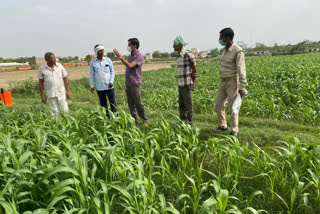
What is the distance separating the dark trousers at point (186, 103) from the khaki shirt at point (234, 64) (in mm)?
707

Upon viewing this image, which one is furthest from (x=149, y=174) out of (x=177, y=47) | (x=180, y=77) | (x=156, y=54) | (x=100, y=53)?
(x=156, y=54)

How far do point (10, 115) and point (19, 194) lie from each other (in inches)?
133

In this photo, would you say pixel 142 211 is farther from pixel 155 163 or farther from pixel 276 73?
pixel 276 73

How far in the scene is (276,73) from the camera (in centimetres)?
980

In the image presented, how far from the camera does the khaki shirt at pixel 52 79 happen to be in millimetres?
4605

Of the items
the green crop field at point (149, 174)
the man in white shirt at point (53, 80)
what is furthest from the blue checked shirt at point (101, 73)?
the green crop field at point (149, 174)

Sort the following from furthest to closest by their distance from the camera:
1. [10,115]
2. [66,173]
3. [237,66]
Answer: [10,115], [237,66], [66,173]

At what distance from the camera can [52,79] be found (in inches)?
182

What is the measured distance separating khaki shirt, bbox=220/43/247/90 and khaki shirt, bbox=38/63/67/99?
10.6ft

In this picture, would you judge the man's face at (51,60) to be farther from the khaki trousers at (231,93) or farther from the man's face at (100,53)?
the khaki trousers at (231,93)

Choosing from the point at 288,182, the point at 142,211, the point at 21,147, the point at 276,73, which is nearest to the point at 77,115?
the point at 21,147

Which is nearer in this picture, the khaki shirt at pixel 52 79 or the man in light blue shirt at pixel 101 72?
the khaki shirt at pixel 52 79

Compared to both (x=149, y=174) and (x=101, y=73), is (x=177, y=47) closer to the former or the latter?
(x=101, y=73)

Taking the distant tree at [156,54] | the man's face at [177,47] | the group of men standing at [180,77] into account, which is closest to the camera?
the group of men standing at [180,77]
